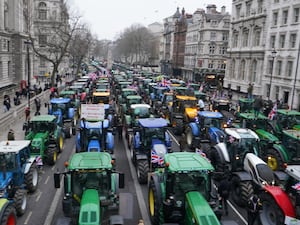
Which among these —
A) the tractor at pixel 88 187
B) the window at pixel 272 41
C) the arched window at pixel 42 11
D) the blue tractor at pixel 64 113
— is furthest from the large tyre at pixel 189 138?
the arched window at pixel 42 11

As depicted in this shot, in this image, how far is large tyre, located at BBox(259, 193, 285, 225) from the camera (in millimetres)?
9336

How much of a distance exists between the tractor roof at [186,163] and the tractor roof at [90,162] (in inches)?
71.1

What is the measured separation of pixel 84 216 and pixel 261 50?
4226cm

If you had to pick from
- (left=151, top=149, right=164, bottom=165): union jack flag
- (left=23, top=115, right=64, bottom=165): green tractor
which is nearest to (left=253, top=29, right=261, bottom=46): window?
(left=23, top=115, right=64, bottom=165): green tractor

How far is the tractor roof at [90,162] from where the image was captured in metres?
9.34

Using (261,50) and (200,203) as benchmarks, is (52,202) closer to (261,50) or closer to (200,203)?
(200,203)

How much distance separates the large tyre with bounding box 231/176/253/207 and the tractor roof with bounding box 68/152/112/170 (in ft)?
16.0

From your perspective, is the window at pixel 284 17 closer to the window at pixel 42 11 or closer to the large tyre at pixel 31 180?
the large tyre at pixel 31 180

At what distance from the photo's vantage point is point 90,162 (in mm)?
9727

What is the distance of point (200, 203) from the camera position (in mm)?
8773

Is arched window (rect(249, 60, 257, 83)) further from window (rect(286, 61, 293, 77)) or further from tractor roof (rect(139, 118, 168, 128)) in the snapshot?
tractor roof (rect(139, 118, 168, 128))

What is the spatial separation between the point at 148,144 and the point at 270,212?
21.7 ft

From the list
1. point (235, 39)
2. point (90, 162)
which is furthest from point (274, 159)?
point (235, 39)

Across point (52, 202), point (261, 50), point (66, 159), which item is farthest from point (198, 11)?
point (52, 202)
